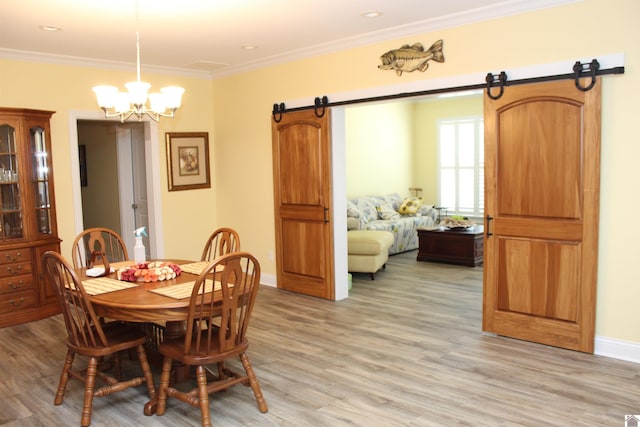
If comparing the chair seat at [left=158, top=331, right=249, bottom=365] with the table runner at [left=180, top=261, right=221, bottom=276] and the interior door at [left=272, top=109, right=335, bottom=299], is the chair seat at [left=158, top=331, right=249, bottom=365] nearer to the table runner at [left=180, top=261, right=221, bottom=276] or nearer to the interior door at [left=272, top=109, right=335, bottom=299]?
the table runner at [left=180, top=261, right=221, bottom=276]

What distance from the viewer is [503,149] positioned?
13.6ft

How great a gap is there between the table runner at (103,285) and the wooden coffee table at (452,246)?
4847mm

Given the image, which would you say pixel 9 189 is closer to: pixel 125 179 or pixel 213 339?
pixel 125 179

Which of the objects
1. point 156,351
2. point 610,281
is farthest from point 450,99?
point 156,351

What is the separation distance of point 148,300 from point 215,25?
2.48m

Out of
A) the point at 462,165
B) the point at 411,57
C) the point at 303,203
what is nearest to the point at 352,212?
the point at 303,203

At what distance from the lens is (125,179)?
23.3ft

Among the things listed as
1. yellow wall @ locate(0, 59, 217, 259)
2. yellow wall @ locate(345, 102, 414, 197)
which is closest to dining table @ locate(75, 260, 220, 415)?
yellow wall @ locate(0, 59, 217, 259)

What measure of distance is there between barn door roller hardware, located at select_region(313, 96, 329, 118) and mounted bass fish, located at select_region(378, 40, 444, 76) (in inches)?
27.1

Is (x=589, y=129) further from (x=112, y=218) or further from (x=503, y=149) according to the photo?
(x=112, y=218)

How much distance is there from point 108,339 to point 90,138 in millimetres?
5249

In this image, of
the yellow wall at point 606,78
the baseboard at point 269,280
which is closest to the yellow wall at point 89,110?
the baseboard at point 269,280

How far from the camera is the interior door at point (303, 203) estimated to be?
5.50 metres

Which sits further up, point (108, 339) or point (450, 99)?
point (450, 99)
